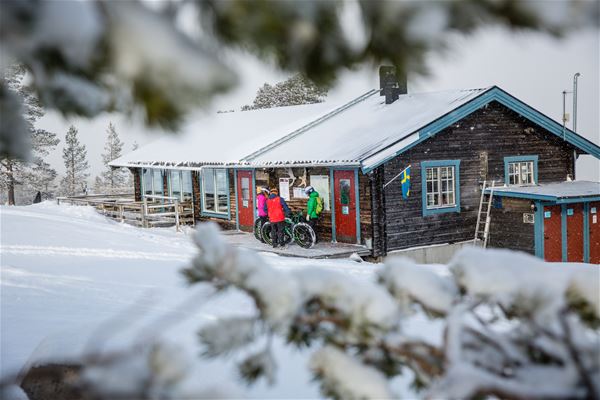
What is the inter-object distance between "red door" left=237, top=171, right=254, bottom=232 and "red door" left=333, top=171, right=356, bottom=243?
4.43 m

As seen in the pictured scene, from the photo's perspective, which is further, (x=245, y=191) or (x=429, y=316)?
(x=245, y=191)

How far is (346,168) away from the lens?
17.5m

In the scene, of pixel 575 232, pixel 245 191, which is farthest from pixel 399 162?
pixel 245 191

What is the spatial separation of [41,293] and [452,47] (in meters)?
9.93

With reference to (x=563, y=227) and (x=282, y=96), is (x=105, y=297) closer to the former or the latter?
(x=563, y=227)

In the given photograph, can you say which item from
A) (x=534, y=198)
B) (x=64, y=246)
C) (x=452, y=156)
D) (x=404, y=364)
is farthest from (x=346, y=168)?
(x=404, y=364)

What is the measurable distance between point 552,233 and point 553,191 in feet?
4.05

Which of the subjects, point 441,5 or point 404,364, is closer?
point 441,5

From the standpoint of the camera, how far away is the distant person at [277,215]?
16.9m

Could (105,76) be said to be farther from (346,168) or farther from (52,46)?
(346,168)

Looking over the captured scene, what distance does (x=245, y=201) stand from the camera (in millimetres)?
21766

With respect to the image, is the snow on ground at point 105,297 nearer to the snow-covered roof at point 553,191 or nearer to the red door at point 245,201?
the red door at point 245,201

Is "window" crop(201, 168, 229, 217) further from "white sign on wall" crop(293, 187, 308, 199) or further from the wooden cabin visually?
"white sign on wall" crop(293, 187, 308, 199)

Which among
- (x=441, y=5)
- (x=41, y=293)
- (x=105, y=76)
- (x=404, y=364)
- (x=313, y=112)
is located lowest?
(x=41, y=293)
